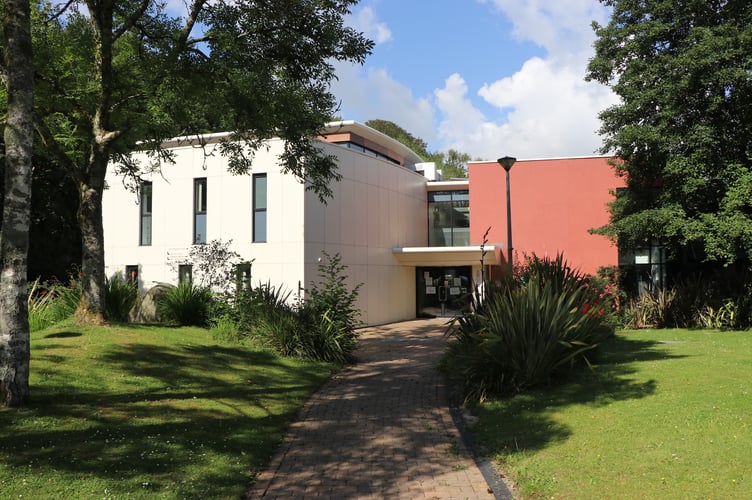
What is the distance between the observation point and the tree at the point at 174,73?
34.4 feet

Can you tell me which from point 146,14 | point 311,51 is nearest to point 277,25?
point 311,51

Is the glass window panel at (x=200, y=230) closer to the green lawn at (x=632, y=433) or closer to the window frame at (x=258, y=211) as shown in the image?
the window frame at (x=258, y=211)

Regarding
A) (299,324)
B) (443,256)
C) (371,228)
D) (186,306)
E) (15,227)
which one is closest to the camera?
(15,227)

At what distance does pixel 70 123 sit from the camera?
41.3 ft

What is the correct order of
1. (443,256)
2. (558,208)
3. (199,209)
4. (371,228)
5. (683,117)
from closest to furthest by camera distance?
1. (683,117)
2. (199,209)
3. (371,228)
4. (558,208)
5. (443,256)

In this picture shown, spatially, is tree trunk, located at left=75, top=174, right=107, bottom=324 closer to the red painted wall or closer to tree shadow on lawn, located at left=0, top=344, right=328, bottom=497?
tree shadow on lawn, located at left=0, top=344, right=328, bottom=497

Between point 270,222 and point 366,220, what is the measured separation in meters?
4.20

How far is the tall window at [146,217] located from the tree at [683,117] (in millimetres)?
16306

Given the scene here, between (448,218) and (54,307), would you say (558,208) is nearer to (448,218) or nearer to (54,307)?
(448,218)

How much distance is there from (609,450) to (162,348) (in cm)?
783

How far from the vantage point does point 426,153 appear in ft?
184

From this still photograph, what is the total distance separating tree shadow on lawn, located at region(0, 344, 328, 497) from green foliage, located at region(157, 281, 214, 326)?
4121mm

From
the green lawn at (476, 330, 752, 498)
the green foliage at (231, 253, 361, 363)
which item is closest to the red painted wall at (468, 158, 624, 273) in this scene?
the green foliage at (231, 253, 361, 363)

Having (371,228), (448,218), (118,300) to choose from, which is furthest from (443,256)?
(118,300)
